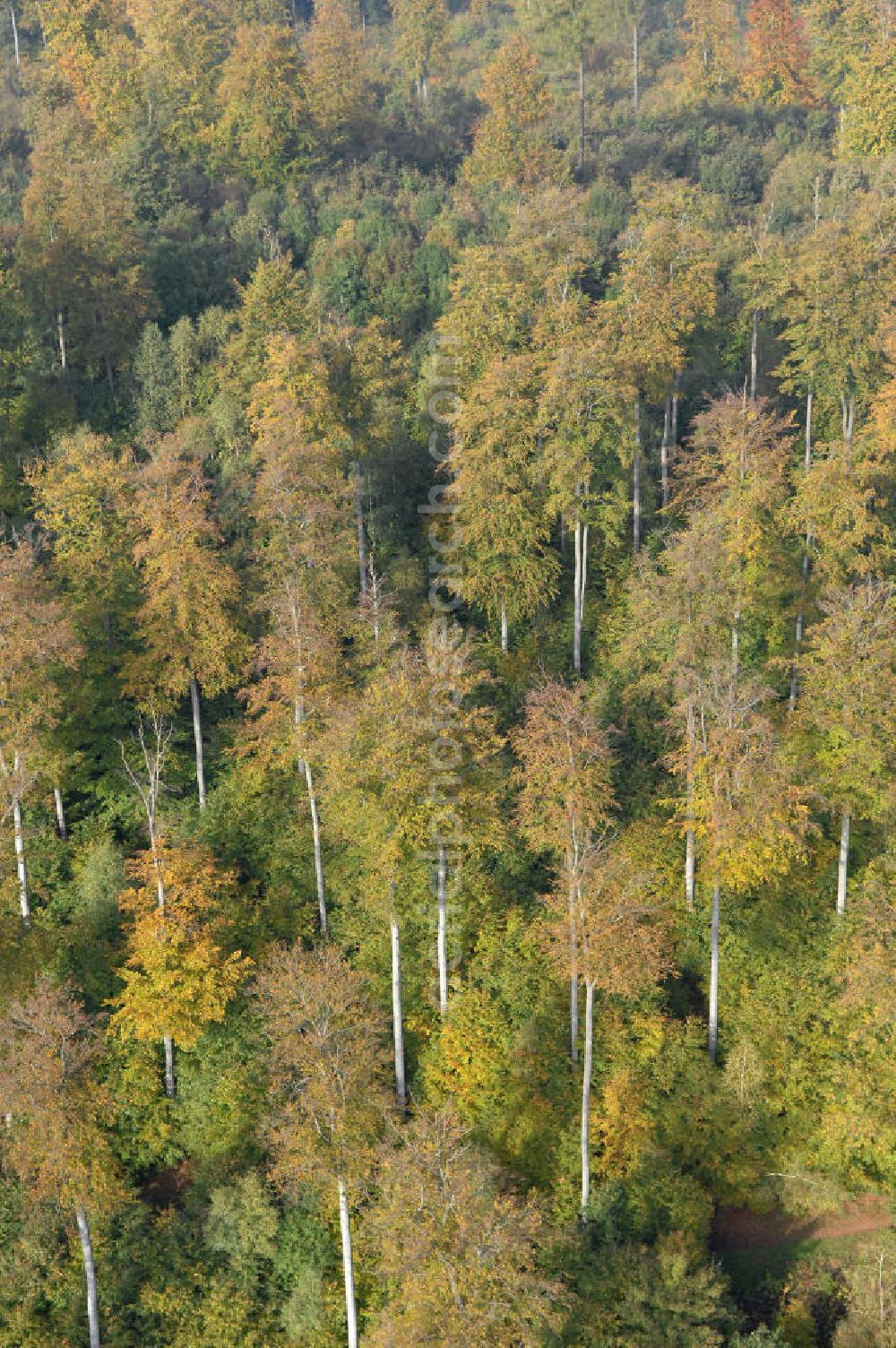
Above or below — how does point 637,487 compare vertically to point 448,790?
above

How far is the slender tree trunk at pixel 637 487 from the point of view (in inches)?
1721

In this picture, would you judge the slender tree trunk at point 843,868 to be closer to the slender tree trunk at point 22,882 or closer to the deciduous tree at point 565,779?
the deciduous tree at point 565,779

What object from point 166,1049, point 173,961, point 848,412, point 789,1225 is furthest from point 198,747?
point 848,412

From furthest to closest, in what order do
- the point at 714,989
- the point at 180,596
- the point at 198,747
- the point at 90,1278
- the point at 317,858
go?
the point at 198,747
the point at 180,596
the point at 317,858
the point at 714,989
the point at 90,1278

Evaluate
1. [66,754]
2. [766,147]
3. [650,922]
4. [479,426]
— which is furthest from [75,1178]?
[766,147]

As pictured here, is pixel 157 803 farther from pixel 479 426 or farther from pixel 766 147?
pixel 766 147

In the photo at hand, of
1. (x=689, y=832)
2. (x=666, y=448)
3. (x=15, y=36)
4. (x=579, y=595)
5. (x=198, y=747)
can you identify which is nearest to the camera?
(x=689, y=832)

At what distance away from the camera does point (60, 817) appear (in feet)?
120

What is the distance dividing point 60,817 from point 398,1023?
45.2 feet

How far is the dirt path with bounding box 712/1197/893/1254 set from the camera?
90.0 ft

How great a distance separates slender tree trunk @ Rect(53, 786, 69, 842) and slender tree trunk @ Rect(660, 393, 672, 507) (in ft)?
84.4

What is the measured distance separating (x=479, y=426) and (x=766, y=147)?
39207 mm

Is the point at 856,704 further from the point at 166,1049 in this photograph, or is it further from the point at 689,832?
the point at 166,1049

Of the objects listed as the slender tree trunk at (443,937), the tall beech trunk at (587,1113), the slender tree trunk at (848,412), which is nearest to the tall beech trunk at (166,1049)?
the slender tree trunk at (443,937)
